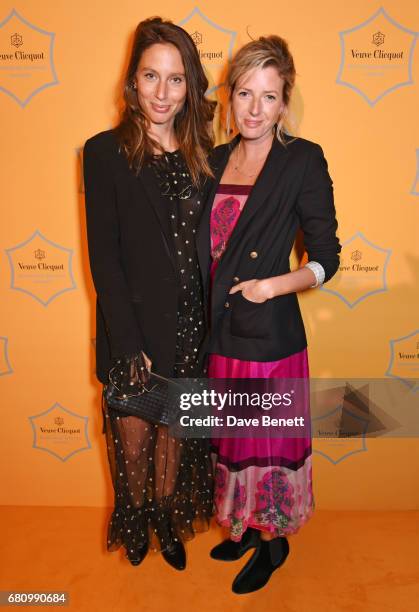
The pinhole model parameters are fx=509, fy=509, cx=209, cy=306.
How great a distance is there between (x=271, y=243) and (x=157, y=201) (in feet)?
1.39

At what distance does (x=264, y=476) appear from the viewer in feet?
6.29

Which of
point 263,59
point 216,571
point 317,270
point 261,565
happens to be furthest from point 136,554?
point 263,59

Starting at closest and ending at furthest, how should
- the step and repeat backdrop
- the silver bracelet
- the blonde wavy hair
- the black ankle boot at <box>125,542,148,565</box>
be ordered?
the blonde wavy hair → the silver bracelet → the black ankle boot at <box>125,542,148,565</box> → the step and repeat backdrop

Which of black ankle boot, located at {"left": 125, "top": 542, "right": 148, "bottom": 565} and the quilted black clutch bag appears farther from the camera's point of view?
black ankle boot, located at {"left": 125, "top": 542, "right": 148, "bottom": 565}

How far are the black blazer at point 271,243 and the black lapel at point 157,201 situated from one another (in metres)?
0.12

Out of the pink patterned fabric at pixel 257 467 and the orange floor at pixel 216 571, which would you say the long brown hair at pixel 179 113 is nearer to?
the pink patterned fabric at pixel 257 467

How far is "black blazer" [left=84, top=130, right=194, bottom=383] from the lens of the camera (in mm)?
1743

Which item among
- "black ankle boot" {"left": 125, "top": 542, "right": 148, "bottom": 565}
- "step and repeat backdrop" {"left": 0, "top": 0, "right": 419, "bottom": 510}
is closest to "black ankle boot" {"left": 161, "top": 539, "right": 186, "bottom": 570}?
"black ankle boot" {"left": 125, "top": 542, "right": 148, "bottom": 565}

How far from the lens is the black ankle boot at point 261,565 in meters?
2.04

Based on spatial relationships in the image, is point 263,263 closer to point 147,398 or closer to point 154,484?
point 147,398

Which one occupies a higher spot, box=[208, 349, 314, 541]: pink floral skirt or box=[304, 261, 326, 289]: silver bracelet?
box=[304, 261, 326, 289]: silver bracelet
